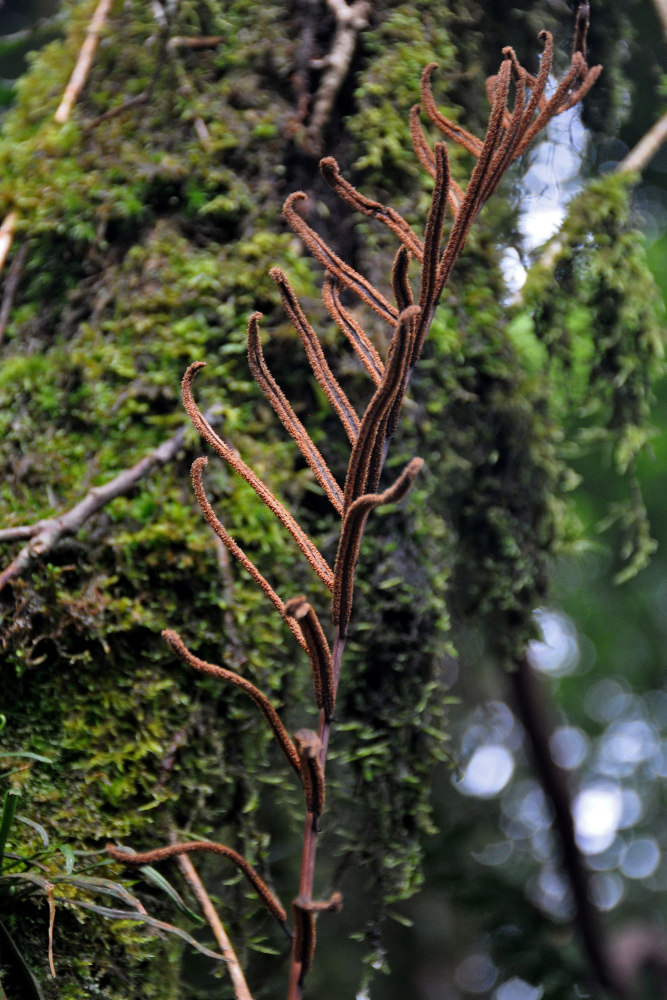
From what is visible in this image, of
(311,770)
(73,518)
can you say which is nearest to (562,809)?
(73,518)

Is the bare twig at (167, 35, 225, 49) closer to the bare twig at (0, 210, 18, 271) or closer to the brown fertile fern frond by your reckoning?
the bare twig at (0, 210, 18, 271)

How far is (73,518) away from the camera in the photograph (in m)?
0.98

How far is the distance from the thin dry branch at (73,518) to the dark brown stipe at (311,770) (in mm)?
546

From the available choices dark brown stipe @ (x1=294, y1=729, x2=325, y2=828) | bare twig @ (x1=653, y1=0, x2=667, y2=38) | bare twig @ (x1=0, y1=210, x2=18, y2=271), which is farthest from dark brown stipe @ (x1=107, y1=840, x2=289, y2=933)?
bare twig @ (x1=653, y1=0, x2=667, y2=38)

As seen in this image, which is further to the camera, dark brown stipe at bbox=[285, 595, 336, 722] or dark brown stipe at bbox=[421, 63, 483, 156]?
dark brown stipe at bbox=[421, 63, 483, 156]

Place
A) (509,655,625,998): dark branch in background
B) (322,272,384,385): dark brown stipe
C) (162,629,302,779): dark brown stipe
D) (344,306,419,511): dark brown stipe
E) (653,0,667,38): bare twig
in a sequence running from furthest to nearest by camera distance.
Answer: (509,655,625,998): dark branch in background → (653,0,667,38): bare twig → (322,272,384,385): dark brown stipe → (162,629,302,779): dark brown stipe → (344,306,419,511): dark brown stipe

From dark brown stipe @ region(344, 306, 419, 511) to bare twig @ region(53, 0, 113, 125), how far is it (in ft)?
4.45

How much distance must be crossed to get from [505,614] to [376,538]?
1.60 feet

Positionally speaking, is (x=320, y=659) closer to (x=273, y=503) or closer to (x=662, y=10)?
(x=273, y=503)

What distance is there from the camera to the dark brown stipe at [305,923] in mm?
521

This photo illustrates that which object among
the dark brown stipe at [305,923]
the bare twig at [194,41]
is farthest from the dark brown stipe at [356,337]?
the bare twig at [194,41]

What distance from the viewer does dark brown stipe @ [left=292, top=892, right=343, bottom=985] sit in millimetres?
521

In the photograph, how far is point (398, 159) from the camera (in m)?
1.39

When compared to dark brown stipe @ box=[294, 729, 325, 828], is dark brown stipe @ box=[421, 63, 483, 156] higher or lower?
higher
